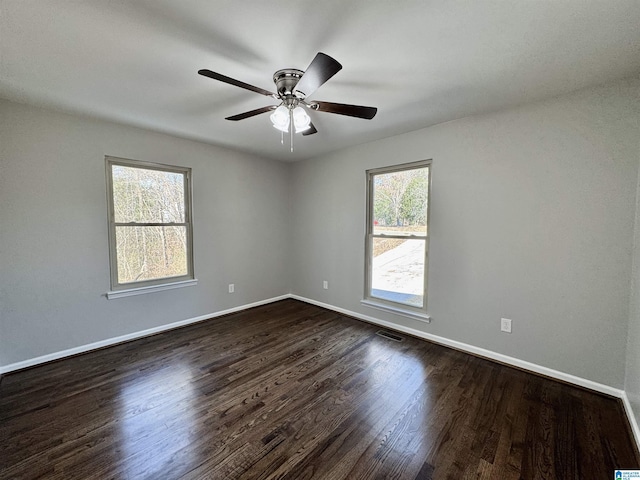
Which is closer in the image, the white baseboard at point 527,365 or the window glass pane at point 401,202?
the white baseboard at point 527,365

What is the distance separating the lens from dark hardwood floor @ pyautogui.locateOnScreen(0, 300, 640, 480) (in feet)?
4.77

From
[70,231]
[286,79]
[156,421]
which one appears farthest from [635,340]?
[70,231]

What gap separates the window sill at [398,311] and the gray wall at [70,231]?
2220 mm

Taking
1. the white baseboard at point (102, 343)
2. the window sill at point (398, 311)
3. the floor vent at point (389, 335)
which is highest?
the window sill at point (398, 311)

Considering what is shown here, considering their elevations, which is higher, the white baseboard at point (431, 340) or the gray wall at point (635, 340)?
the gray wall at point (635, 340)

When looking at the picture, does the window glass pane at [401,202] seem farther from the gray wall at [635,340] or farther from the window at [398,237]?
the gray wall at [635,340]

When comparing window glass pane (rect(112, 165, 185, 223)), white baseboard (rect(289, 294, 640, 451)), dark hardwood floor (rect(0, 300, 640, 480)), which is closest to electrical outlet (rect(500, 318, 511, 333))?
white baseboard (rect(289, 294, 640, 451))

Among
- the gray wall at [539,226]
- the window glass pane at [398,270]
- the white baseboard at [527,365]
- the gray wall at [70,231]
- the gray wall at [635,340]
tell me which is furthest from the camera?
the window glass pane at [398,270]

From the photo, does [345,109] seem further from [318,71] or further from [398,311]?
[398,311]

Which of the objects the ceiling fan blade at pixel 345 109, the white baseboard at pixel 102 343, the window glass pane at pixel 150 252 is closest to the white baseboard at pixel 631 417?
the ceiling fan blade at pixel 345 109

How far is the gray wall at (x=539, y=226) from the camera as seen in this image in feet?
6.59

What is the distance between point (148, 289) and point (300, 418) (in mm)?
2430

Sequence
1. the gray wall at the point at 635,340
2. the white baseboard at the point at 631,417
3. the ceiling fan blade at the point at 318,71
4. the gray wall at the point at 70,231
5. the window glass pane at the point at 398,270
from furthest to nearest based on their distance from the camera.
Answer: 1. the window glass pane at the point at 398,270
2. the gray wall at the point at 70,231
3. the gray wall at the point at 635,340
4. the white baseboard at the point at 631,417
5. the ceiling fan blade at the point at 318,71

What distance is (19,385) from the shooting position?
7.15 ft
